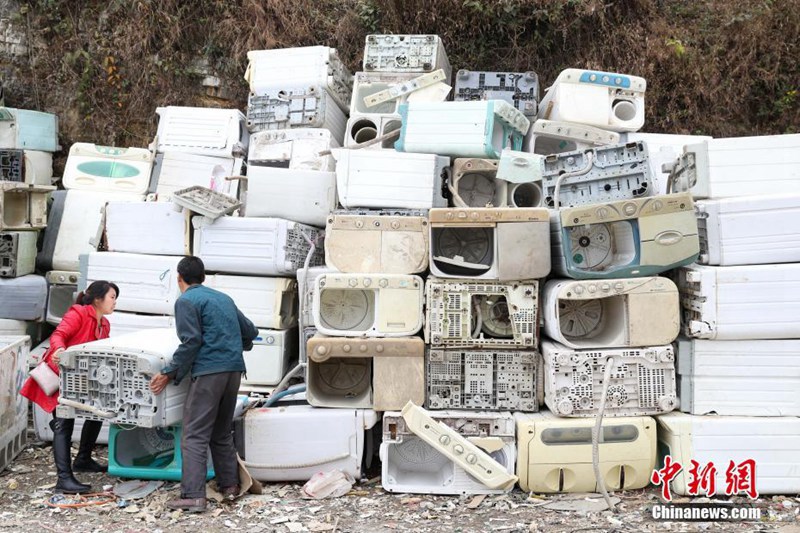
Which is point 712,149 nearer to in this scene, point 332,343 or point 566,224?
point 566,224

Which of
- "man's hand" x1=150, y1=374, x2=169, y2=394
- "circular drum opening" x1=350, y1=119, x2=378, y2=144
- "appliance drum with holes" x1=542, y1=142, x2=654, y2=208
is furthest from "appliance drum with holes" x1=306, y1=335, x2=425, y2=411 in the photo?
"circular drum opening" x1=350, y1=119, x2=378, y2=144

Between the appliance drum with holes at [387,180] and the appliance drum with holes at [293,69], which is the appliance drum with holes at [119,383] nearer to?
the appliance drum with holes at [387,180]

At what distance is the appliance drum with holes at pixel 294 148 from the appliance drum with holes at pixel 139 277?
127 centimetres

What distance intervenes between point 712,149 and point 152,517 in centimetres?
384

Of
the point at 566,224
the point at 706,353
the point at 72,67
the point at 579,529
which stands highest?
the point at 72,67

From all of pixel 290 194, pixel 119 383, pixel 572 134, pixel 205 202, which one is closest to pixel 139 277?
pixel 205 202

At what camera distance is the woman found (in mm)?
4312

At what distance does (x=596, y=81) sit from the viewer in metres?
6.00

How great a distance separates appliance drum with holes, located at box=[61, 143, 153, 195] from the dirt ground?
8.94 ft

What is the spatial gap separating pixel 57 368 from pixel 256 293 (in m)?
1.37

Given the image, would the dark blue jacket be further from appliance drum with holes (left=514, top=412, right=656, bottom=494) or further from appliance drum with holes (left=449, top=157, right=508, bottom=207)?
appliance drum with holes (left=449, top=157, right=508, bottom=207)

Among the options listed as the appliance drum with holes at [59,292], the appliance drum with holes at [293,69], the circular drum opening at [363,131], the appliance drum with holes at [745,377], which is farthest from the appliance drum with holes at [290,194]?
the appliance drum with holes at [745,377]

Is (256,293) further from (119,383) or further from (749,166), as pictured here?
(749,166)

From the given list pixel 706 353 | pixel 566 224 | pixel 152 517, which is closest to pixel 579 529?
pixel 706 353
